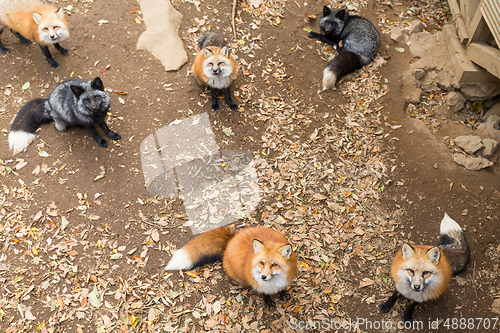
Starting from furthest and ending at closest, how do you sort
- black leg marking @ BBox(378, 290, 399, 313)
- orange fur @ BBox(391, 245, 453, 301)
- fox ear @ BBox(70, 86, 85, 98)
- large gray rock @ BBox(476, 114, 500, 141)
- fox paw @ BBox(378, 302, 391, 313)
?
1. large gray rock @ BBox(476, 114, 500, 141)
2. fox ear @ BBox(70, 86, 85, 98)
3. fox paw @ BBox(378, 302, 391, 313)
4. black leg marking @ BBox(378, 290, 399, 313)
5. orange fur @ BBox(391, 245, 453, 301)

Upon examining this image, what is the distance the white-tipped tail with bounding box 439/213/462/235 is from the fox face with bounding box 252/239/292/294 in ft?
8.35

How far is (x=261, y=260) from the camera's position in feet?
10.9

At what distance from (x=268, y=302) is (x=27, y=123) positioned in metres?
4.75

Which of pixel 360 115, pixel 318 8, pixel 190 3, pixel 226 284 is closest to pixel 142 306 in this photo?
pixel 226 284

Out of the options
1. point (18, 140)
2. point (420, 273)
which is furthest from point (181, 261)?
point (18, 140)

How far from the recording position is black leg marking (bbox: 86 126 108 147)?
5055mm

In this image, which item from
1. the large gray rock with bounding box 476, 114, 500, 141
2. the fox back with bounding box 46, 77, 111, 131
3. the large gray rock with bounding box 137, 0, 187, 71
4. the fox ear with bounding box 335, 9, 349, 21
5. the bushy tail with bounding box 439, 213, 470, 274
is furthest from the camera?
the fox ear with bounding box 335, 9, 349, 21

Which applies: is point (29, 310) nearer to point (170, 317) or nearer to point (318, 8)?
point (170, 317)

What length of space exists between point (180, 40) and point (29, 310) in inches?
208

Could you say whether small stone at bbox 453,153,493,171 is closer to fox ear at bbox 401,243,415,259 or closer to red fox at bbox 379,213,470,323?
red fox at bbox 379,213,470,323

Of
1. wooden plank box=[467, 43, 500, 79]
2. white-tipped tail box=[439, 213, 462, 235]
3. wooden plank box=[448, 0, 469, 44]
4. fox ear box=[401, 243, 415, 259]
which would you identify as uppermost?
wooden plank box=[448, 0, 469, 44]

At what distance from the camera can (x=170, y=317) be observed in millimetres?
3928

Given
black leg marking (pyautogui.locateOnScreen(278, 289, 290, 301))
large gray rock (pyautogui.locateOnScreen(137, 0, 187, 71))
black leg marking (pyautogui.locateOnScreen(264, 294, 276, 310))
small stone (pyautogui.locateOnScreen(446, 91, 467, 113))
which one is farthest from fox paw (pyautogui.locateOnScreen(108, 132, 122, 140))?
small stone (pyautogui.locateOnScreen(446, 91, 467, 113))

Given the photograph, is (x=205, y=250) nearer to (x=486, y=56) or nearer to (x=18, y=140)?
(x=18, y=140)
